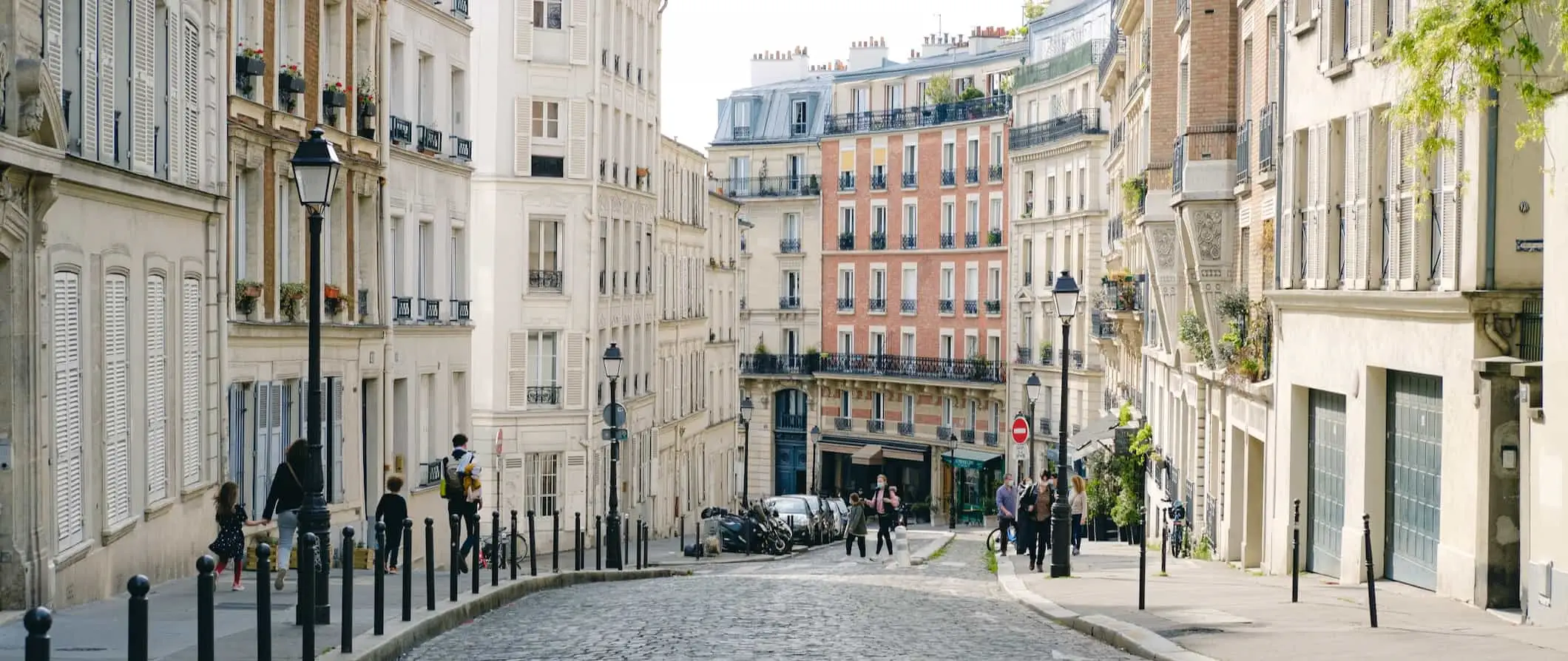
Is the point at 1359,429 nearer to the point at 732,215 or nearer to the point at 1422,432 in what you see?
the point at 1422,432

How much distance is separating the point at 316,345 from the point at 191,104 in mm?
6880

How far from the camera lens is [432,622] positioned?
16.3 metres

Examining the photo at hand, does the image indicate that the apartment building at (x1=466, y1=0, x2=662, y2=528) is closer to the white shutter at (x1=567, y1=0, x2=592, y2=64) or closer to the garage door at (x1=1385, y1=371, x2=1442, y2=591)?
the white shutter at (x1=567, y1=0, x2=592, y2=64)

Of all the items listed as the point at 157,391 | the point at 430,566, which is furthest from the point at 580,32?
the point at 430,566

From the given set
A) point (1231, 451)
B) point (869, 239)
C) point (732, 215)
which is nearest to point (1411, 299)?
point (1231, 451)

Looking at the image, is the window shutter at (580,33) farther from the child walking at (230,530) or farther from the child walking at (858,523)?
the child walking at (230,530)

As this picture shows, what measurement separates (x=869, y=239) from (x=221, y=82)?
6195cm

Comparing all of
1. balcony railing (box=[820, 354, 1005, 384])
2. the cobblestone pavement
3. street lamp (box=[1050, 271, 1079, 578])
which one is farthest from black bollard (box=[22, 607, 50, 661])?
balcony railing (box=[820, 354, 1005, 384])

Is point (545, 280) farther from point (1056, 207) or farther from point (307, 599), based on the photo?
point (307, 599)

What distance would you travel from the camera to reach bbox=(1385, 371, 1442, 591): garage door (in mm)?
19312

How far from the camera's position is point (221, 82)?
885 inches

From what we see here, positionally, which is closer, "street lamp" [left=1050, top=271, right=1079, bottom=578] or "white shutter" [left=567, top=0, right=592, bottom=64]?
"street lamp" [left=1050, top=271, right=1079, bottom=578]

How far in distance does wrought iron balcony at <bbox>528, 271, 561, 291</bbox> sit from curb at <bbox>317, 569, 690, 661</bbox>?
2169cm

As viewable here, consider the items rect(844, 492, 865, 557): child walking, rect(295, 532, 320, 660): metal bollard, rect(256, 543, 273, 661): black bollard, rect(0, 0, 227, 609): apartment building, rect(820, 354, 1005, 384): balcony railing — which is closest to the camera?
rect(256, 543, 273, 661): black bollard
